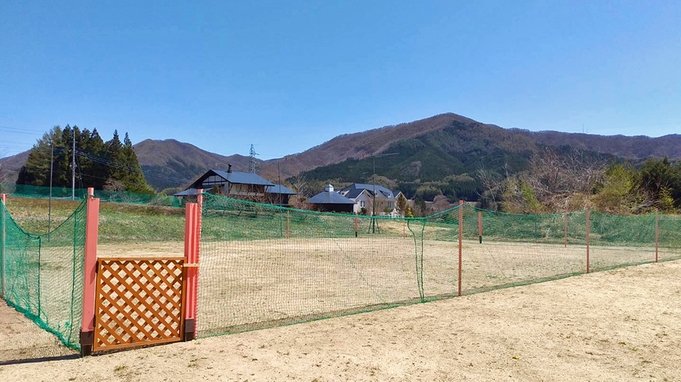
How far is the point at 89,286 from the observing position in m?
4.20

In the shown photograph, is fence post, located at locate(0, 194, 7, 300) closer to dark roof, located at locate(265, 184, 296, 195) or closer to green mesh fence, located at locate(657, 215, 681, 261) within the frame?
green mesh fence, located at locate(657, 215, 681, 261)

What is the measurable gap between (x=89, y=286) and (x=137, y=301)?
519 mm

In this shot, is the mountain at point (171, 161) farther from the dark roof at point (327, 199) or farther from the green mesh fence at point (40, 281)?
the green mesh fence at point (40, 281)

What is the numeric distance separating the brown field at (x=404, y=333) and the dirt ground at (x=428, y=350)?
17 mm

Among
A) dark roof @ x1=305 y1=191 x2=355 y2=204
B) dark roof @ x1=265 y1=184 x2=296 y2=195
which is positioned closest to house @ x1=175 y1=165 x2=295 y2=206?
dark roof @ x1=265 y1=184 x2=296 y2=195

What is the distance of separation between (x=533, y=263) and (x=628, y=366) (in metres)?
9.15

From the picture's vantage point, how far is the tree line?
1788 inches

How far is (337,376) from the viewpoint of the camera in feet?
12.6

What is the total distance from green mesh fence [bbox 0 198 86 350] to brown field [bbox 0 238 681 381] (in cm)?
23

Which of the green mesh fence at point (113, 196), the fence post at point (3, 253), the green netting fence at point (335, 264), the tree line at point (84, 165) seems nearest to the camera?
the green netting fence at point (335, 264)

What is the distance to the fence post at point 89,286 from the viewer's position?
13.8 ft

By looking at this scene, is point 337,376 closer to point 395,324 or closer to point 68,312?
point 395,324

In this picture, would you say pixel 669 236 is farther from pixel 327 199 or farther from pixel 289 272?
pixel 327 199

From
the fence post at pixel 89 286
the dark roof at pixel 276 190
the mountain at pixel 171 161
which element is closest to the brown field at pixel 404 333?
the fence post at pixel 89 286
